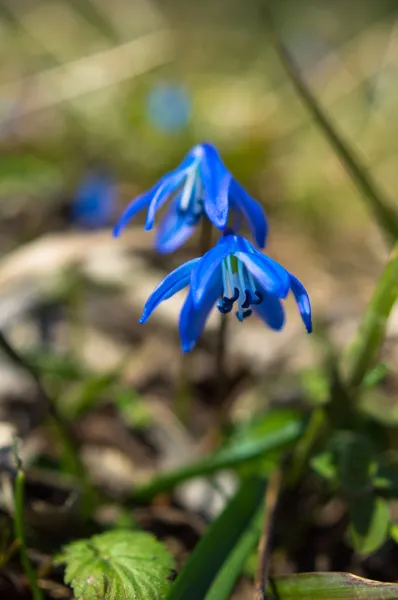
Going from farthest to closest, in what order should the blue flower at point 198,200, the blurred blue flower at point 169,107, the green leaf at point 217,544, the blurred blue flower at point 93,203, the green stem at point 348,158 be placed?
the blurred blue flower at point 169,107 < the blurred blue flower at point 93,203 < the green stem at point 348,158 < the blue flower at point 198,200 < the green leaf at point 217,544

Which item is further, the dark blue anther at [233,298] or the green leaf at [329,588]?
the dark blue anther at [233,298]

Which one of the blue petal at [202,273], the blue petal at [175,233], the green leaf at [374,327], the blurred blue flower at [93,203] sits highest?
the blurred blue flower at [93,203]

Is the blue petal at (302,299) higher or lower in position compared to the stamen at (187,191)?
lower

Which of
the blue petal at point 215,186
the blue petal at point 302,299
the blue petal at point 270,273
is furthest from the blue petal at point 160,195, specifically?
the blue petal at point 302,299

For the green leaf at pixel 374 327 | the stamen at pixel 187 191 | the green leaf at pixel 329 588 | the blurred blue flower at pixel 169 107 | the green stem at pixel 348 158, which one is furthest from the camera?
the blurred blue flower at pixel 169 107

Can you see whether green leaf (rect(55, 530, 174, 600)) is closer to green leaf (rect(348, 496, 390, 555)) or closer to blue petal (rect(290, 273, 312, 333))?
green leaf (rect(348, 496, 390, 555))

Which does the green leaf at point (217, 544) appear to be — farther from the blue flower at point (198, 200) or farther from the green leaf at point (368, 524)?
the blue flower at point (198, 200)

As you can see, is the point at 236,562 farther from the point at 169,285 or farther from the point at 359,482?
the point at 169,285

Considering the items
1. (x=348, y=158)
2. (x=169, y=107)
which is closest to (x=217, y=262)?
(x=348, y=158)
